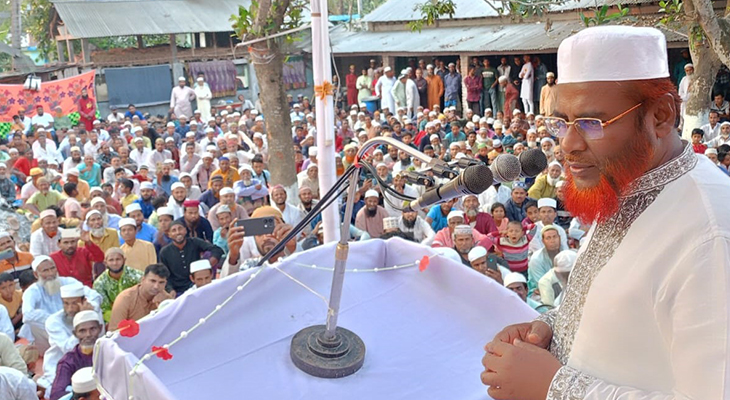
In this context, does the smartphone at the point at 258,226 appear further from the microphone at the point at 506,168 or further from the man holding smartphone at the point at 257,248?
the microphone at the point at 506,168

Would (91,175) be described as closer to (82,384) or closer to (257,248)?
(257,248)

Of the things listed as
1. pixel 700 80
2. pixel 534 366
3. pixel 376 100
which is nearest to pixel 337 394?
pixel 534 366

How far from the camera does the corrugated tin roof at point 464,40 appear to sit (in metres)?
11.6

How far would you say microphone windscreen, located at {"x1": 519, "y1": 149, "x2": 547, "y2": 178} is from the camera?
152cm

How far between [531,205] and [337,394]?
492 cm

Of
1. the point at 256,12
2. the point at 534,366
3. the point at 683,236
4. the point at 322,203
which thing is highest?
the point at 256,12

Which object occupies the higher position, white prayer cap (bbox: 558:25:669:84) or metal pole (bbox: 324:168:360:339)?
white prayer cap (bbox: 558:25:669:84)

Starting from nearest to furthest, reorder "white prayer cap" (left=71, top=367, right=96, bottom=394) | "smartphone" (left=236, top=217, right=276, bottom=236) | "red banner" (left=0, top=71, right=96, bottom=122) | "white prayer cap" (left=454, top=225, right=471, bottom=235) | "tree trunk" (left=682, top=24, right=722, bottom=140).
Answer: "smartphone" (left=236, top=217, right=276, bottom=236)
"white prayer cap" (left=71, top=367, right=96, bottom=394)
"white prayer cap" (left=454, top=225, right=471, bottom=235)
"tree trunk" (left=682, top=24, right=722, bottom=140)
"red banner" (left=0, top=71, right=96, bottom=122)

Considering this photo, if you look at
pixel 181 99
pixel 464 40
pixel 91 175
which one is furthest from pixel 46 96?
pixel 464 40

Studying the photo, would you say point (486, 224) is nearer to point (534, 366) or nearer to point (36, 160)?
point (534, 366)

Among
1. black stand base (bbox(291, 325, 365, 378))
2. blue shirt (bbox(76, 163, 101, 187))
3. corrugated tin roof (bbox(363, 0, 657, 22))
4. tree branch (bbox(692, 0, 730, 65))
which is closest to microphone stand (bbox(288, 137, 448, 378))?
black stand base (bbox(291, 325, 365, 378))

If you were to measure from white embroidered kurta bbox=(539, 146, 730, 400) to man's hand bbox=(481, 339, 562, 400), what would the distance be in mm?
32

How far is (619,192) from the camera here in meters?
1.16

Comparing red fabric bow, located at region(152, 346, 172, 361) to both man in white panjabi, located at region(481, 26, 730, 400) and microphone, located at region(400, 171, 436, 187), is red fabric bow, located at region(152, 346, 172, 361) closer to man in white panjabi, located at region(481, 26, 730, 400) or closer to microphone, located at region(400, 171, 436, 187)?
microphone, located at region(400, 171, 436, 187)
